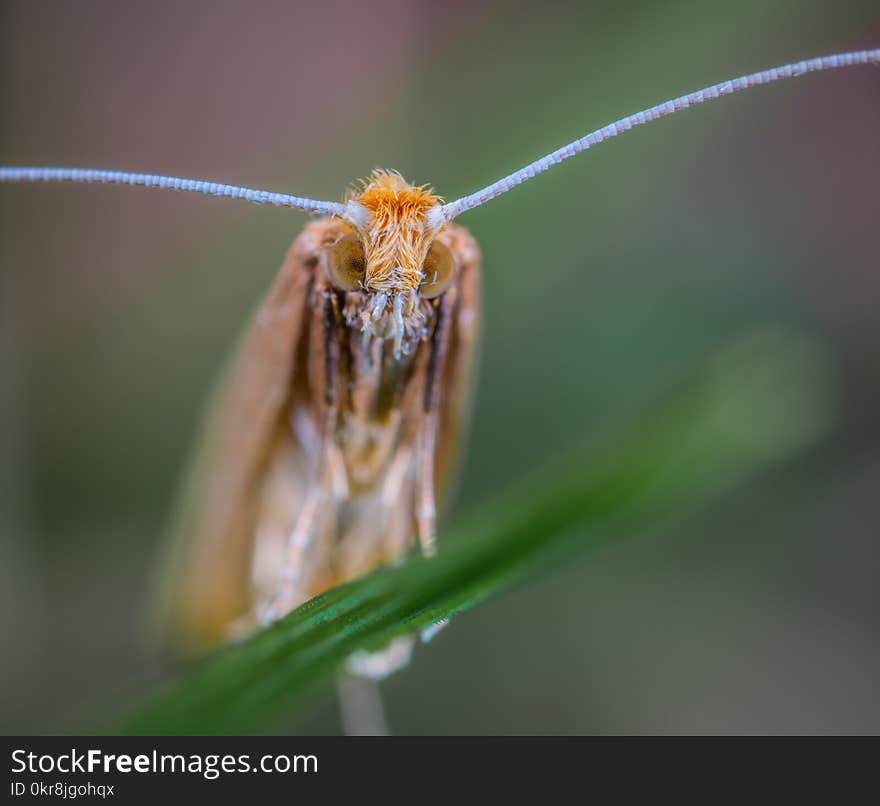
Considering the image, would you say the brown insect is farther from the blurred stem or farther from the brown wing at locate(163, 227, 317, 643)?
the blurred stem

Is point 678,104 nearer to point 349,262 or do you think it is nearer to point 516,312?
point 349,262

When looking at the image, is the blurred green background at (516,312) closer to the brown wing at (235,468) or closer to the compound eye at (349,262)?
the brown wing at (235,468)

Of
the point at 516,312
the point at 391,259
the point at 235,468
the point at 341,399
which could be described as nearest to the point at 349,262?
the point at 391,259

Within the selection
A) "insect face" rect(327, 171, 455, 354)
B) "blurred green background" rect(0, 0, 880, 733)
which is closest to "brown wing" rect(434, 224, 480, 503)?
"insect face" rect(327, 171, 455, 354)

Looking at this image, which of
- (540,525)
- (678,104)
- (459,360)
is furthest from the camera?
(459,360)

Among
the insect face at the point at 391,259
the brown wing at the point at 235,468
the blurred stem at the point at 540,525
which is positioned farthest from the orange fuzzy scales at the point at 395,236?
the blurred stem at the point at 540,525

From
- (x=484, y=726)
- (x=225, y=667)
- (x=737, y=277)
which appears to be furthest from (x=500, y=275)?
(x=225, y=667)

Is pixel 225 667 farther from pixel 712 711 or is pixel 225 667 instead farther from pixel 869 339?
pixel 869 339
